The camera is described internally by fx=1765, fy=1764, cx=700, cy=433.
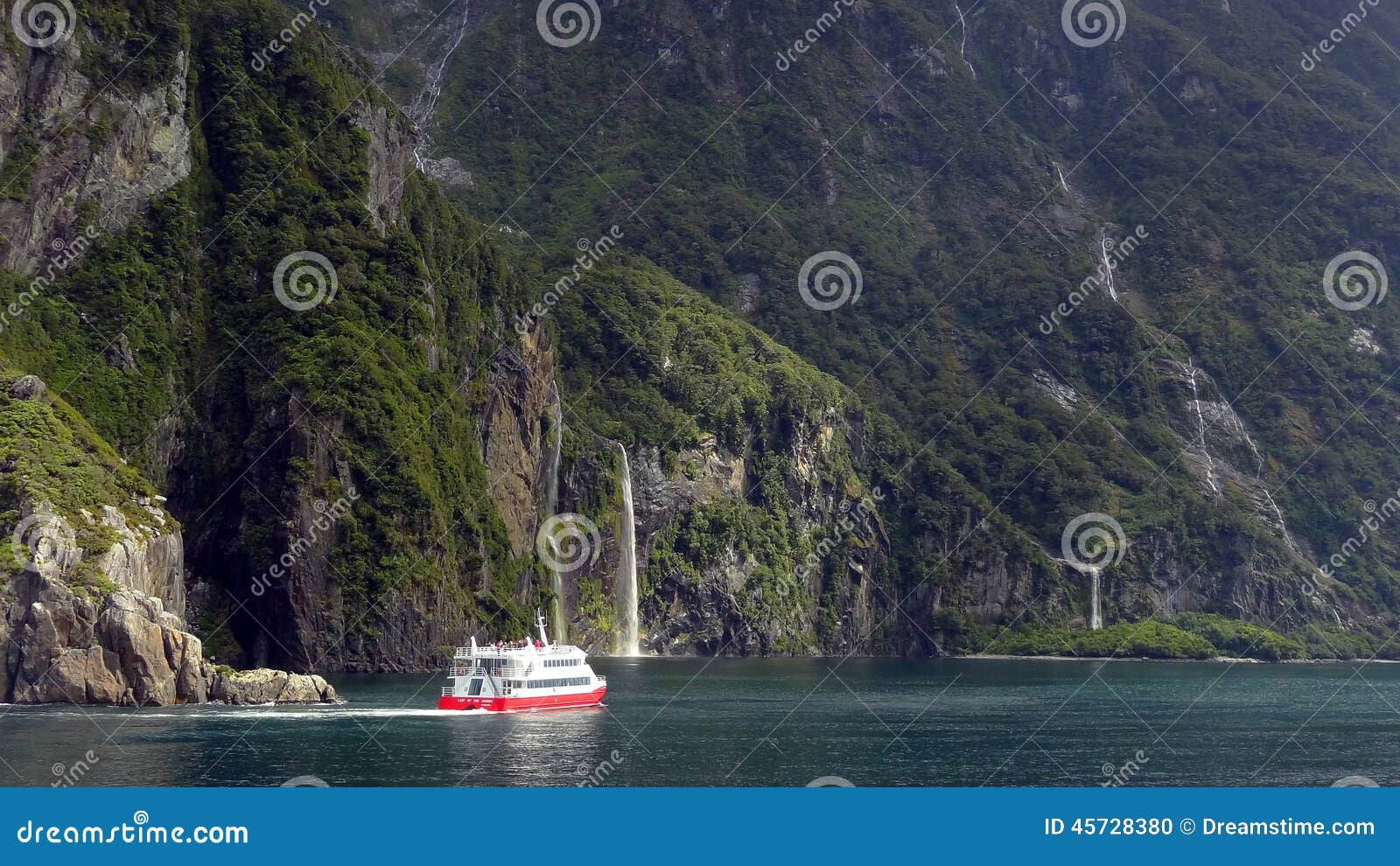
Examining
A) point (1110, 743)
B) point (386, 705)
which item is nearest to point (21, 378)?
point (386, 705)

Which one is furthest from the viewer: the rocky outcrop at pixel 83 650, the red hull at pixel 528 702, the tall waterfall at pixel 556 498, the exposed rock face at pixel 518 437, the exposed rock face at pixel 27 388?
the tall waterfall at pixel 556 498

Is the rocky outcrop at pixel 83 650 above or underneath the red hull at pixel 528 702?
above

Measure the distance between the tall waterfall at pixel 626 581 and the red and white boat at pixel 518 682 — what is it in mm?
81682

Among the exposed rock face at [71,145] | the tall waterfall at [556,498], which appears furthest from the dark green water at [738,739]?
the exposed rock face at [71,145]

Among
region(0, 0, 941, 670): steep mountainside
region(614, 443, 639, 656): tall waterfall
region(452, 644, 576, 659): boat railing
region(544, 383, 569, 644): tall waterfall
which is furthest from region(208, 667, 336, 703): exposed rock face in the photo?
region(614, 443, 639, 656): tall waterfall

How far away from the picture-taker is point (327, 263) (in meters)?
156

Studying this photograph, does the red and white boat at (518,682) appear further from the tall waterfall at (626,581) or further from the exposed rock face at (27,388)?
the tall waterfall at (626,581)

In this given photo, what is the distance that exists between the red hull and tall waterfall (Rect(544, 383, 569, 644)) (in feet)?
219

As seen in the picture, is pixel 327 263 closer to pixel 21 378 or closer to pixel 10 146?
pixel 10 146

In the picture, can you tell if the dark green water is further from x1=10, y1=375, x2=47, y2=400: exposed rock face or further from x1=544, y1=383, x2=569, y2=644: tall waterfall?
x1=544, y1=383, x2=569, y2=644: tall waterfall

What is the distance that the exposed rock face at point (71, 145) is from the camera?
138625 millimetres

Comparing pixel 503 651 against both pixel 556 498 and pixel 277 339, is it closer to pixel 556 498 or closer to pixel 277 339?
pixel 277 339

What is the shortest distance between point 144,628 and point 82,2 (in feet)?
240

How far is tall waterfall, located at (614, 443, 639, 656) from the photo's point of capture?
18538cm
